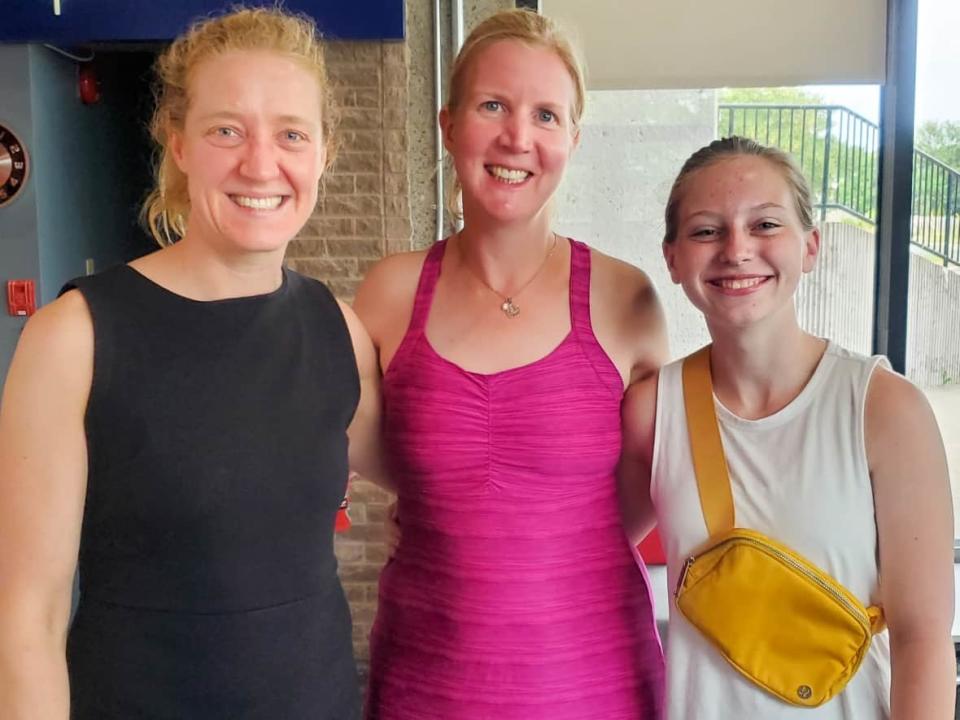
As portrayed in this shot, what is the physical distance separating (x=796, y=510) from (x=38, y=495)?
968 mm

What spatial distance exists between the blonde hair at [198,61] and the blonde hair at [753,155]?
552mm

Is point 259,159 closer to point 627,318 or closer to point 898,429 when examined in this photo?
point 627,318

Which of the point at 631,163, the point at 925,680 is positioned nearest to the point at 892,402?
the point at 925,680

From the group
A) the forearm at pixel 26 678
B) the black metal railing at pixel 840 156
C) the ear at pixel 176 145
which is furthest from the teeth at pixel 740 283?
the black metal railing at pixel 840 156

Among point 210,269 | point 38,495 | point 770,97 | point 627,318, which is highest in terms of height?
point 770,97

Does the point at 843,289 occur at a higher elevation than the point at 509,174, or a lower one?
lower

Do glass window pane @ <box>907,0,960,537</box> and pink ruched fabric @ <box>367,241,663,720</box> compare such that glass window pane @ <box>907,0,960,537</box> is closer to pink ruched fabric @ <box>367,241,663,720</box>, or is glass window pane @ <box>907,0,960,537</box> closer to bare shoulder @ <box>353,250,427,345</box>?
pink ruched fabric @ <box>367,241,663,720</box>

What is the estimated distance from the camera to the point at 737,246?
1.30 meters

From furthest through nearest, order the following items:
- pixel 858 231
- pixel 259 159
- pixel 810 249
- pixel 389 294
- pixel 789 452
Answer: pixel 858 231 → pixel 389 294 → pixel 810 249 → pixel 789 452 → pixel 259 159

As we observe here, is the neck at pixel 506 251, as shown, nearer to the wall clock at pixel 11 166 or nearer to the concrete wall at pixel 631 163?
the concrete wall at pixel 631 163

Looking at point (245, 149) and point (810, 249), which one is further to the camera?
point (810, 249)

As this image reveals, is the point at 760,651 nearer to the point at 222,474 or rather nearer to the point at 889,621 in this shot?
the point at 889,621

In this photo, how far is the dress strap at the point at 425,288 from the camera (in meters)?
1.54

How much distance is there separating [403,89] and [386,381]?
7.66ft
